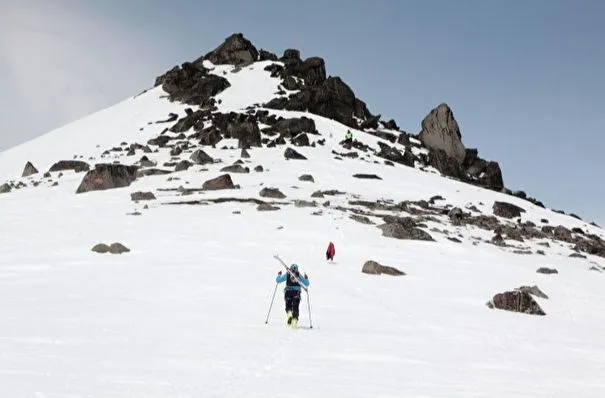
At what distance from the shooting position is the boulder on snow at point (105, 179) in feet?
141

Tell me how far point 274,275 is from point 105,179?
2528 cm

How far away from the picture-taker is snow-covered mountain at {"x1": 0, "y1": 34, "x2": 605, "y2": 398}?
30.6ft

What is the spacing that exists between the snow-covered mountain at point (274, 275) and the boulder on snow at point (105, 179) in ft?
0.53

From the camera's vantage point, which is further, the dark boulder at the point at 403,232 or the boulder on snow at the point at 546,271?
the dark boulder at the point at 403,232

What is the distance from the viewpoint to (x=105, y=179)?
43344 mm

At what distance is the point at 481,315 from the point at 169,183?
3091cm

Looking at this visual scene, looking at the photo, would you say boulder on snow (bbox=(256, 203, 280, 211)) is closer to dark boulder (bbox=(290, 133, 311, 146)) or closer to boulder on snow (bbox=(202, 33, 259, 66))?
dark boulder (bbox=(290, 133, 311, 146))

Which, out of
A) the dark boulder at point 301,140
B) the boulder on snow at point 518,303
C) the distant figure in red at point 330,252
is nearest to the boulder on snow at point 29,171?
the dark boulder at point 301,140

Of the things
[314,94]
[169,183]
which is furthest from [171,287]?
[314,94]

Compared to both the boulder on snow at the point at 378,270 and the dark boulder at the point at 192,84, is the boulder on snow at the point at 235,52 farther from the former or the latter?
the boulder on snow at the point at 378,270

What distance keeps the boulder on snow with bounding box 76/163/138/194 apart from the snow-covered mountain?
0.16 meters

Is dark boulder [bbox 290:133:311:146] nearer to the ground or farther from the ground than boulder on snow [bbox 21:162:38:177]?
farther from the ground

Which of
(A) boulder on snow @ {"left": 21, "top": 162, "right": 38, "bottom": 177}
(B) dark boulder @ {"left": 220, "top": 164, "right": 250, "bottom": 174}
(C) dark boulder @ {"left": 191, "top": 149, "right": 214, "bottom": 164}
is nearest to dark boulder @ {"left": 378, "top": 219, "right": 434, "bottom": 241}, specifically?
(B) dark boulder @ {"left": 220, "top": 164, "right": 250, "bottom": 174}

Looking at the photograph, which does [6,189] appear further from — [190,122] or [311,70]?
[311,70]
